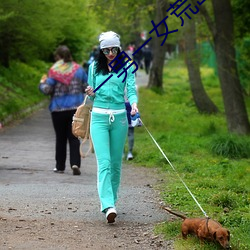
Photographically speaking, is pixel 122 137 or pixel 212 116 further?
pixel 212 116

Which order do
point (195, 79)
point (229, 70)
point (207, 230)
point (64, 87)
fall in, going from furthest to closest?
point (195, 79) < point (229, 70) < point (64, 87) < point (207, 230)

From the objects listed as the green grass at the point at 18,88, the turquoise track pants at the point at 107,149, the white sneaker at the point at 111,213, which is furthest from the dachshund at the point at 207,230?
the green grass at the point at 18,88

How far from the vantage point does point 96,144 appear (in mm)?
7453

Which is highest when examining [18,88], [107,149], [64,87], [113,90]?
[113,90]

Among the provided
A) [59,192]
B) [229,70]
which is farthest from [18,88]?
[59,192]

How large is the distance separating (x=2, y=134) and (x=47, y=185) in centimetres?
695

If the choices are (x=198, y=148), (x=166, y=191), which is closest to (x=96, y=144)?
(x=166, y=191)

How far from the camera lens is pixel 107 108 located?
749 cm

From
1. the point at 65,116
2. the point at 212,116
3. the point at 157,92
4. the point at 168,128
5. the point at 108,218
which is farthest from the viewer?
the point at 157,92

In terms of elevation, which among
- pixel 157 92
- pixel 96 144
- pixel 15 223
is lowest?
pixel 157 92

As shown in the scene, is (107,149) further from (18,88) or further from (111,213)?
(18,88)

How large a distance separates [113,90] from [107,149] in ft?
1.95

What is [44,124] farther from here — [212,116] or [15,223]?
[15,223]

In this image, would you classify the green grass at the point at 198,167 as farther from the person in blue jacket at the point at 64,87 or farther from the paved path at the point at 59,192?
the person in blue jacket at the point at 64,87
